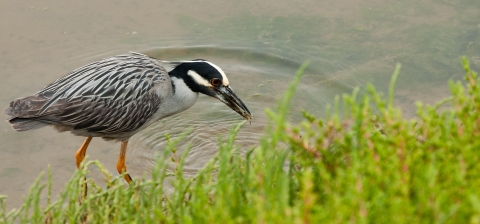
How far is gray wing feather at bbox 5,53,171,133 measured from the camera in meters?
6.12

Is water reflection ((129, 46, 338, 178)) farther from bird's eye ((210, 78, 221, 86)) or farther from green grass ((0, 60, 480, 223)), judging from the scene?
green grass ((0, 60, 480, 223))

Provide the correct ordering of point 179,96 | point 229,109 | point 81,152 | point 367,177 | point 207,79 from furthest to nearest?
point 229,109, point 81,152, point 179,96, point 207,79, point 367,177

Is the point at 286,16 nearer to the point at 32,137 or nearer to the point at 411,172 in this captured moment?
the point at 32,137

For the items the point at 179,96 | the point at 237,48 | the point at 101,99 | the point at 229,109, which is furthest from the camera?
the point at 237,48

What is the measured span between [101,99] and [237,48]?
2.89m

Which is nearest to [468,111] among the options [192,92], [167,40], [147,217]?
[147,217]

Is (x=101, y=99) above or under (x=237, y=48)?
under

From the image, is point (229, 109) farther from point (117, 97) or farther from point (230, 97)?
point (117, 97)

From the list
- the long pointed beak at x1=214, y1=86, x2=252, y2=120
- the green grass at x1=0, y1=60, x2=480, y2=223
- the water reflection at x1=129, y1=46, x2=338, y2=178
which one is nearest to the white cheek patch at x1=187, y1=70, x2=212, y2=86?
the long pointed beak at x1=214, y1=86, x2=252, y2=120

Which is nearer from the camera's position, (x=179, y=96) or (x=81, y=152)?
(x=179, y=96)

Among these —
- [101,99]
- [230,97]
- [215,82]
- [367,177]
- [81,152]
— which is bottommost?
[81,152]

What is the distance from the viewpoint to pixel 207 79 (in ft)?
21.6

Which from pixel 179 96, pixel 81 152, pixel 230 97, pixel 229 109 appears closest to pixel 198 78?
pixel 179 96

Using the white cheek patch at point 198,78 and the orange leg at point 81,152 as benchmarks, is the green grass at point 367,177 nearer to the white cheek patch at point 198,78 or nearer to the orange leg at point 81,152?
the white cheek patch at point 198,78
